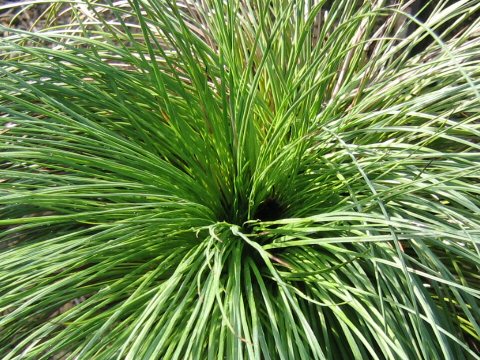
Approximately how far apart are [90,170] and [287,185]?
32cm

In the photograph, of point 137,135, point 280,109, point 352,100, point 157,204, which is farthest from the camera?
point 352,100

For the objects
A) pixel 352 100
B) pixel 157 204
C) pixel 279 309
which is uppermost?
pixel 352 100

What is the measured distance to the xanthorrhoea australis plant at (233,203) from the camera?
3.04ft

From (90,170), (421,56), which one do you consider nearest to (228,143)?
(90,170)

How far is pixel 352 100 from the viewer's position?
50.2 inches

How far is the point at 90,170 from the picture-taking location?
1.06 meters

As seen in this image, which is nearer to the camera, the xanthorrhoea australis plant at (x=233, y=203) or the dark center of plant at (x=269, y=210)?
the xanthorrhoea australis plant at (x=233, y=203)

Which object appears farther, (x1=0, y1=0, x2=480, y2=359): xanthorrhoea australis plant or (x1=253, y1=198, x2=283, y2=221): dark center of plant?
(x1=253, y1=198, x2=283, y2=221): dark center of plant

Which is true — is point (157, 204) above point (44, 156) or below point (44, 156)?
below

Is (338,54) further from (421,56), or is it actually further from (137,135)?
(137,135)

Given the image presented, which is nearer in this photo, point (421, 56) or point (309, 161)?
point (309, 161)

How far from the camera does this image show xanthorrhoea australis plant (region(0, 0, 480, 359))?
928 millimetres

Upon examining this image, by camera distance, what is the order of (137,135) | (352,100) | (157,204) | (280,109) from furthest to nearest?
(352,100), (137,135), (280,109), (157,204)

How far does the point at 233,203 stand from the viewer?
1.14m
